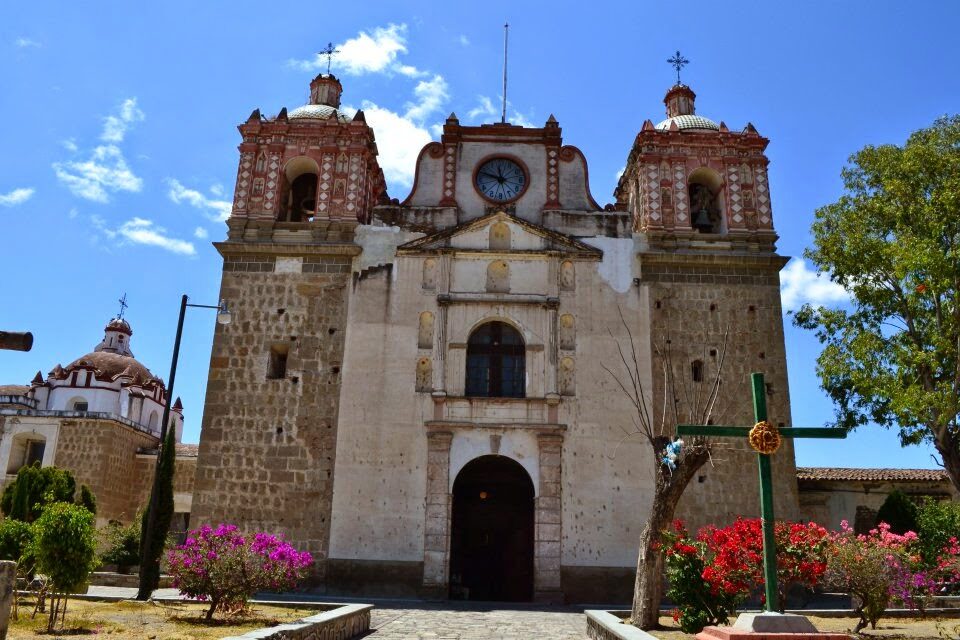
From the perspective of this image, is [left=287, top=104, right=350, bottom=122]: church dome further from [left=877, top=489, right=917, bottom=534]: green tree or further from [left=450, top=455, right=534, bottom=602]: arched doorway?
[left=877, top=489, right=917, bottom=534]: green tree

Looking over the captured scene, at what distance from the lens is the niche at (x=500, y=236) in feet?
68.3

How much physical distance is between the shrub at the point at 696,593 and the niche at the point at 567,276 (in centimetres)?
1020

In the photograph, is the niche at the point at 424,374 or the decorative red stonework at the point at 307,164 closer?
the niche at the point at 424,374

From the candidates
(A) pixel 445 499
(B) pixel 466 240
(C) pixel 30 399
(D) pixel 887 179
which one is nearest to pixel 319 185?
(B) pixel 466 240

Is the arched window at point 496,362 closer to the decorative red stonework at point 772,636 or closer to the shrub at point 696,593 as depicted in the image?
the shrub at point 696,593

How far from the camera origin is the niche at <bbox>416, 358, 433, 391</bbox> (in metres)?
Result: 19.5

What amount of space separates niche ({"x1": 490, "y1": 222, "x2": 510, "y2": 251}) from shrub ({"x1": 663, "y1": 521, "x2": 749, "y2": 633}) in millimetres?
11170

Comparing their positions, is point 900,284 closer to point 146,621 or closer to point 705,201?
point 705,201

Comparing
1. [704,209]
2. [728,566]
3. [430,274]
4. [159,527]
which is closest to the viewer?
[728,566]

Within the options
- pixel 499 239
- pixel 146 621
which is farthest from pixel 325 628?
pixel 499 239

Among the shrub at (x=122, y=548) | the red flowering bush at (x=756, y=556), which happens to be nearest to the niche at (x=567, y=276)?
the red flowering bush at (x=756, y=556)

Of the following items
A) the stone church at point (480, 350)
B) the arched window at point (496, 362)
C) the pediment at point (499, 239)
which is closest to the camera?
the stone church at point (480, 350)

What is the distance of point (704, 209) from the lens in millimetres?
22422

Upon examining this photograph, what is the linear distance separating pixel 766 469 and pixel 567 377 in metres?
12.1
